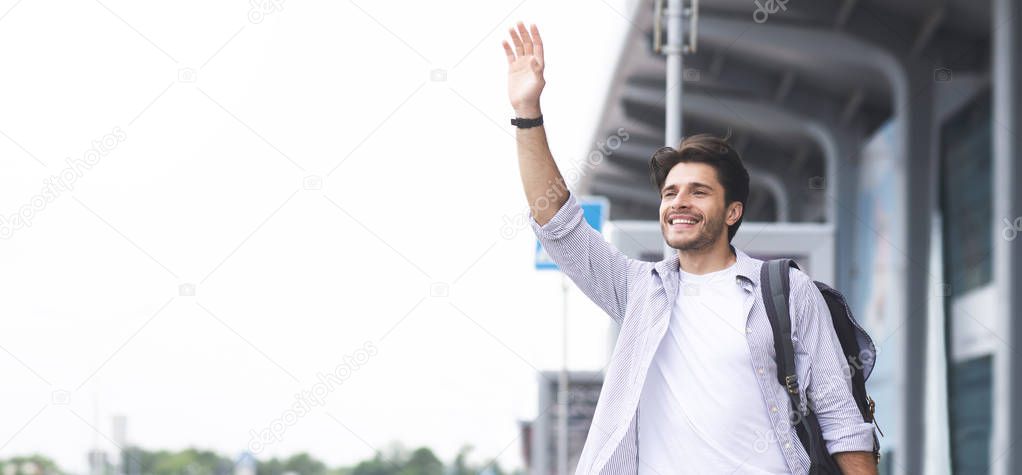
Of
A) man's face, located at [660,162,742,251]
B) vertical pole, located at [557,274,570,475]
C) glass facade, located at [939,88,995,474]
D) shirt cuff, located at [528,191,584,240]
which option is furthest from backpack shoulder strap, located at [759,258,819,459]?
glass facade, located at [939,88,995,474]

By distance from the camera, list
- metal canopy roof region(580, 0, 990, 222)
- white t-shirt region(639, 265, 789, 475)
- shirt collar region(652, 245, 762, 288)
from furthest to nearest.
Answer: metal canopy roof region(580, 0, 990, 222) → shirt collar region(652, 245, 762, 288) → white t-shirt region(639, 265, 789, 475)

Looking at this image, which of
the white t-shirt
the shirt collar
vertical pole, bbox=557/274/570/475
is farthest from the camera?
vertical pole, bbox=557/274/570/475

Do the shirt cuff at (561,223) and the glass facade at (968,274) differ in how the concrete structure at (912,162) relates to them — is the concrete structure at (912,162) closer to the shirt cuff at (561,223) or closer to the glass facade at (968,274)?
the glass facade at (968,274)

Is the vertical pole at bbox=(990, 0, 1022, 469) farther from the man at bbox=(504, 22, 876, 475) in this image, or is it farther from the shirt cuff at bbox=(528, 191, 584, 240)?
the shirt cuff at bbox=(528, 191, 584, 240)

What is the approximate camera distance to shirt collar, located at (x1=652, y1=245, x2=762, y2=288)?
10.0 ft

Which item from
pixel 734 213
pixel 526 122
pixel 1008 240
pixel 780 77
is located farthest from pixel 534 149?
pixel 780 77

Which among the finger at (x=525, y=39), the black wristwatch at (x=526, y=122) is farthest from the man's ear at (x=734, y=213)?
the finger at (x=525, y=39)

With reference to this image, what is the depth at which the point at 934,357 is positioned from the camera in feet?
57.4

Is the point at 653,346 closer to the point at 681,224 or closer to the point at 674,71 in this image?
the point at 681,224

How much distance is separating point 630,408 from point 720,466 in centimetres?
24

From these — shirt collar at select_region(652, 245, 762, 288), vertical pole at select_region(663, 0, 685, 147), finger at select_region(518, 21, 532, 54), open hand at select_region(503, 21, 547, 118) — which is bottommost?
shirt collar at select_region(652, 245, 762, 288)

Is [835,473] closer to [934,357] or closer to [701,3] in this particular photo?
[934,357]

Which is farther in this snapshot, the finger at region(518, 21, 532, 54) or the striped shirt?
the finger at region(518, 21, 532, 54)

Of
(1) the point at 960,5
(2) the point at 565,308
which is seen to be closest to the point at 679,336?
(2) the point at 565,308
